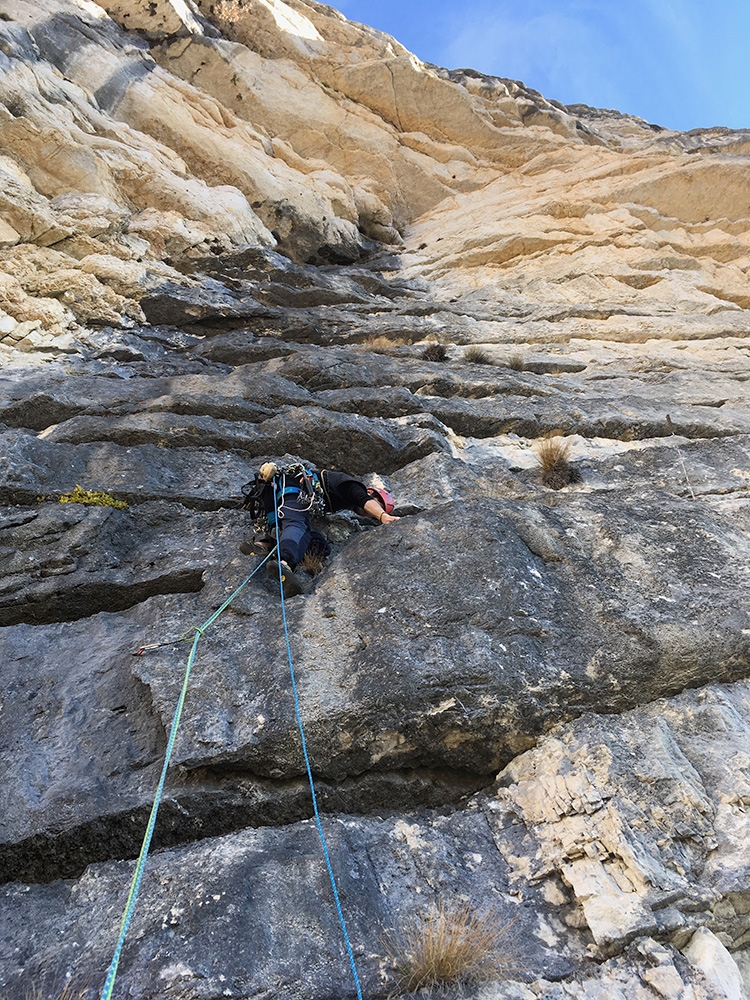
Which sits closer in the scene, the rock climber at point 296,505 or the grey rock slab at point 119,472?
the rock climber at point 296,505

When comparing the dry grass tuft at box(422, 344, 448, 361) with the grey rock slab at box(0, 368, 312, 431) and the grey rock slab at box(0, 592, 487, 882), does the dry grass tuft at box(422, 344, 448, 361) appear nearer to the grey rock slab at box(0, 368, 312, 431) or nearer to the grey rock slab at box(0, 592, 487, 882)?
the grey rock slab at box(0, 368, 312, 431)

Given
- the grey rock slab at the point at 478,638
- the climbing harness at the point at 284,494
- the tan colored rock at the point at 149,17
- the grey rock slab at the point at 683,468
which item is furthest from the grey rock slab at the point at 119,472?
the tan colored rock at the point at 149,17

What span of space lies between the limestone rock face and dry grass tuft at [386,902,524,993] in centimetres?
4

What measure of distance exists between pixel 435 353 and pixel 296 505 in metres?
6.89

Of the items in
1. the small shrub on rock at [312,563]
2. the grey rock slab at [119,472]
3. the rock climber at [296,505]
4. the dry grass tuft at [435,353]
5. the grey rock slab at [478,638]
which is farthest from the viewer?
the dry grass tuft at [435,353]

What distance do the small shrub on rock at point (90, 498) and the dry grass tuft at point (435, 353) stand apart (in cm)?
709

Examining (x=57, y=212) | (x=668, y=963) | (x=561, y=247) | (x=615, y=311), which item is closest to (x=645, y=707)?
(x=668, y=963)

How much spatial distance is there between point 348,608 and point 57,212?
11985 mm

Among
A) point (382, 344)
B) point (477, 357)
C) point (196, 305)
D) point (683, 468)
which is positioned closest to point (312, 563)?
point (683, 468)

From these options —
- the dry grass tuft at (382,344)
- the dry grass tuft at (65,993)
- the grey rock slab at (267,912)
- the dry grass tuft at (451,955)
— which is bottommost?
the dry grass tuft at (65,993)

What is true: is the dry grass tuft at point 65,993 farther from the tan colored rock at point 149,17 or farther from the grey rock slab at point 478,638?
the tan colored rock at point 149,17

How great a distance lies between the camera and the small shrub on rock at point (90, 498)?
261 inches

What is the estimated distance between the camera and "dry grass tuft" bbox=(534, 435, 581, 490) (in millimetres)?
7719

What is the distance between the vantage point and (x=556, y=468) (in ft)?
25.6
